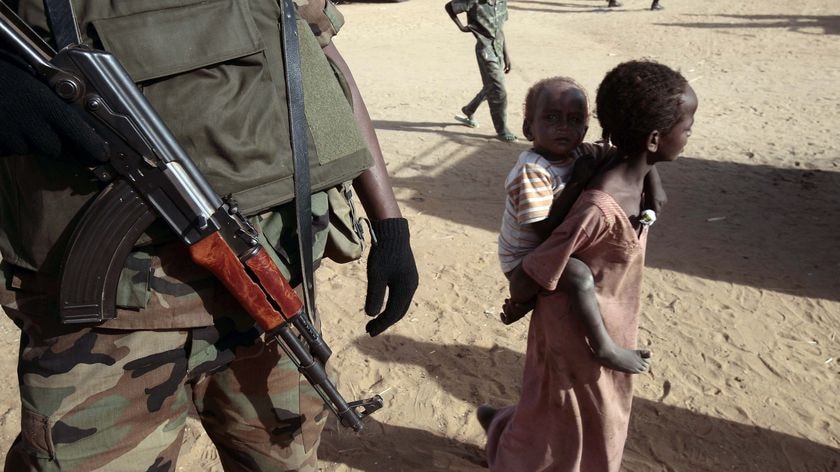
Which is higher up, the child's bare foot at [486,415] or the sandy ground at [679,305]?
the child's bare foot at [486,415]

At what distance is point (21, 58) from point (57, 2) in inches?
4.6

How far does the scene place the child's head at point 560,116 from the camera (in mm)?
1987

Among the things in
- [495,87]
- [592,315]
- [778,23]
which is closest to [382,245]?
[592,315]

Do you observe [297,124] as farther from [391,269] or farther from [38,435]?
[38,435]

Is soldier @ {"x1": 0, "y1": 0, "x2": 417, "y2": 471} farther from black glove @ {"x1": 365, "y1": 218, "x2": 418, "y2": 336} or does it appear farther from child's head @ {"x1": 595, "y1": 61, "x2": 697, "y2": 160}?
child's head @ {"x1": 595, "y1": 61, "x2": 697, "y2": 160}

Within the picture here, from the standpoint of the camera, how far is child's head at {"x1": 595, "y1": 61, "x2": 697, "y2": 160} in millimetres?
1895

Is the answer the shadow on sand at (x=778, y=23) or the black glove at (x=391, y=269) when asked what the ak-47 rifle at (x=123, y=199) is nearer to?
the black glove at (x=391, y=269)

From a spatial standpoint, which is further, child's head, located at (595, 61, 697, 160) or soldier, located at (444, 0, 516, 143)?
soldier, located at (444, 0, 516, 143)

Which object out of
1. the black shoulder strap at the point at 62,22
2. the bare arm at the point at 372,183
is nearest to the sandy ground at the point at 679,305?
the bare arm at the point at 372,183

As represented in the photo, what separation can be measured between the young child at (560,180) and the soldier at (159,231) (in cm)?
55

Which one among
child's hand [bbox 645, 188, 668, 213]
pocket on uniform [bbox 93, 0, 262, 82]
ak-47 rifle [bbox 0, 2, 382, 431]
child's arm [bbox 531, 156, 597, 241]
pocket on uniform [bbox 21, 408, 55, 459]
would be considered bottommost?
child's hand [bbox 645, 188, 668, 213]

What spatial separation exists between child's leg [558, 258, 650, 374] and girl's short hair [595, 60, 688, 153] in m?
0.36

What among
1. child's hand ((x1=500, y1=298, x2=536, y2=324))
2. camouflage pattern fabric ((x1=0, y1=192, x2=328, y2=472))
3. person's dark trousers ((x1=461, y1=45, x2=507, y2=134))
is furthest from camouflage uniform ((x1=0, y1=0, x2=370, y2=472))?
person's dark trousers ((x1=461, y1=45, x2=507, y2=134))

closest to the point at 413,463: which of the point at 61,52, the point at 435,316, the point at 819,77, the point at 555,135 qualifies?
the point at 435,316
